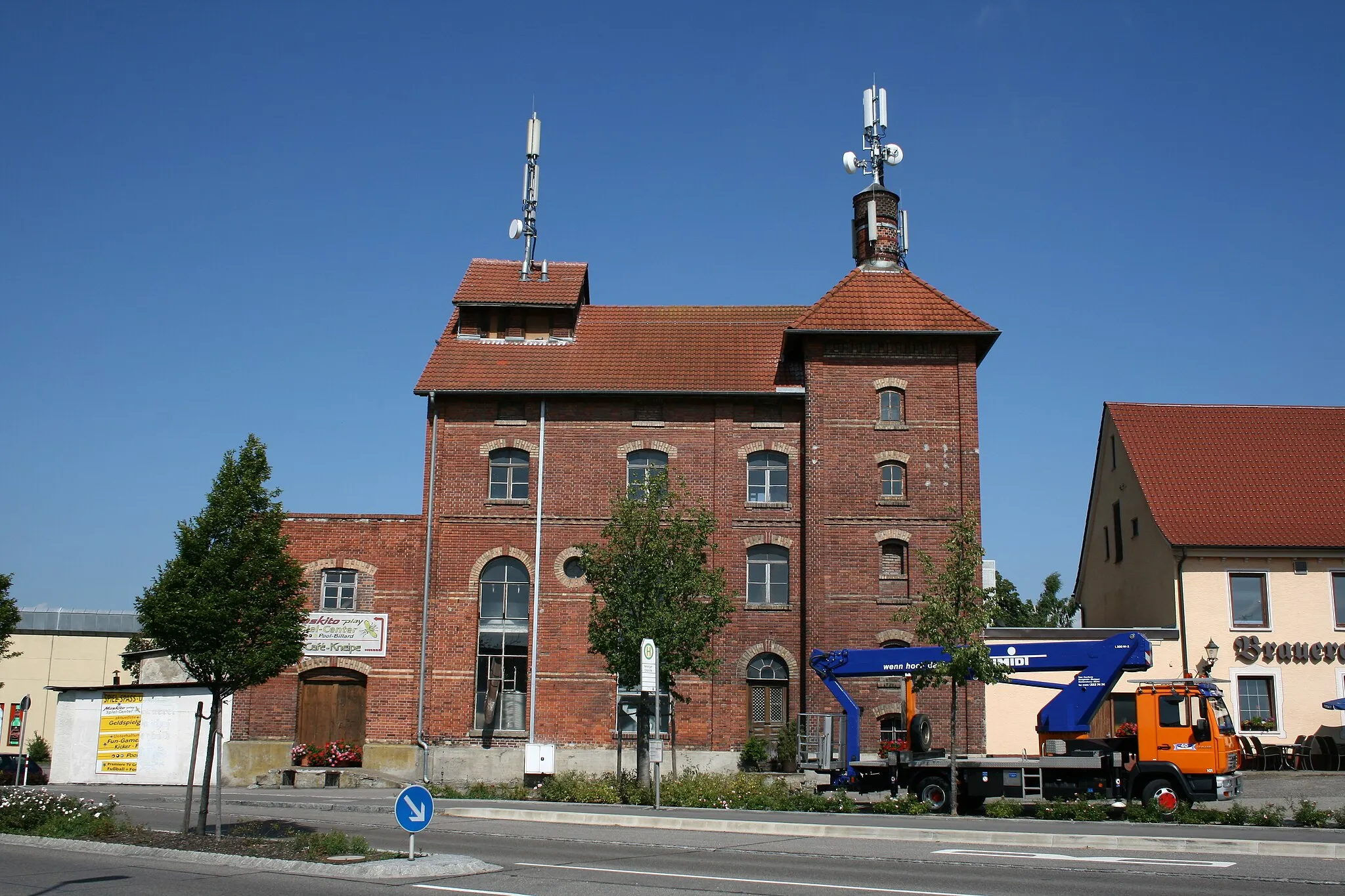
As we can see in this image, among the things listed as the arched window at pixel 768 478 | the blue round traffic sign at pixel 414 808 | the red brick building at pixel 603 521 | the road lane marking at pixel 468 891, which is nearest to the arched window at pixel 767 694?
the red brick building at pixel 603 521

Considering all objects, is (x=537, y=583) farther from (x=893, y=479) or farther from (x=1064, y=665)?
(x=1064, y=665)

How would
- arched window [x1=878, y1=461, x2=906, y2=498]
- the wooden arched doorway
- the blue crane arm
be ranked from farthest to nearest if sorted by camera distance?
arched window [x1=878, y1=461, x2=906, y2=498], the wooden arched doorway, the blue crane arm

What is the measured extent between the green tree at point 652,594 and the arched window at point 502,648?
217 inches

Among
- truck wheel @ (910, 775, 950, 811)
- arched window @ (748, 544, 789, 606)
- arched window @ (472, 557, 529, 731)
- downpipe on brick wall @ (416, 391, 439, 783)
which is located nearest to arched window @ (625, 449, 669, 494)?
arched window @ (748, 544, 789, 606)

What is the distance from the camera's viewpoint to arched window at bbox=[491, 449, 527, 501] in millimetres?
33062

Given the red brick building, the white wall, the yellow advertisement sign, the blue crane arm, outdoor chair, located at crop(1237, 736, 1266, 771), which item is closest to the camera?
the blue crane arm

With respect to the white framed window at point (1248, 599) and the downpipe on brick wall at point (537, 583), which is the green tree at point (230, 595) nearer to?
the downpipe on brick wall at point (537, 583)

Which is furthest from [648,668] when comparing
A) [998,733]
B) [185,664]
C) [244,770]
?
[244,770]

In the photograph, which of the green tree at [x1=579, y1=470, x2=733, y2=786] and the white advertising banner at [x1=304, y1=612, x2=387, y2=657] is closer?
the green tree at [x1=579, y1=470, x2=733, y2=786]

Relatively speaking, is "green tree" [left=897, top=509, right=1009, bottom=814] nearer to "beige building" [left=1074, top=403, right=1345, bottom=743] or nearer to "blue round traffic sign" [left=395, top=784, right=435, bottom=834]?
"beige building" [left=1074, top=403, right=1345, bottom=743]

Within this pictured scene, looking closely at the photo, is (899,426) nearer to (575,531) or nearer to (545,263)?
(575,531)

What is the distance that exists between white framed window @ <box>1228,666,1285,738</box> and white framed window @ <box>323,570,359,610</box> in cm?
2280

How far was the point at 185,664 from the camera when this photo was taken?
1842cm

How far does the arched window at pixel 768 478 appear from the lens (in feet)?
107
